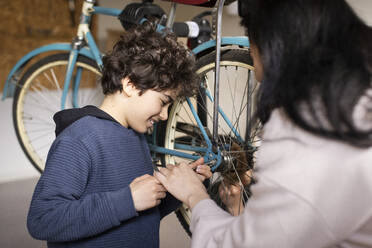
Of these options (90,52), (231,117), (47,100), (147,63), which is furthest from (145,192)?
(47,100)

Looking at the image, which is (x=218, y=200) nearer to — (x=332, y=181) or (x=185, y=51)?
(x=185, y=51)

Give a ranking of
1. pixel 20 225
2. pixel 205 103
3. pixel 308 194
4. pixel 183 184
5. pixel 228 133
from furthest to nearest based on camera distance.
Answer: pixel 20 225 → pixel 205 103 → pixel 228 133 → pixel 183 184 → pixel 308 194

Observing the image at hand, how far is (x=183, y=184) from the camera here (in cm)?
71

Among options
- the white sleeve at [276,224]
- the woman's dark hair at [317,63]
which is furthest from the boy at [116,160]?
the woman's dark hair at [317,63]

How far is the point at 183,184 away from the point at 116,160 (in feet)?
0.68

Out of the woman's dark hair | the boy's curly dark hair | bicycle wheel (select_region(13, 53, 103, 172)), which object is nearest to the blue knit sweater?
the boy's curly dark hair

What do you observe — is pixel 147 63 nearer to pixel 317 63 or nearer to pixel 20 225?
pixel 317 63

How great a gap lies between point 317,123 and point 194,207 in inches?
11.5

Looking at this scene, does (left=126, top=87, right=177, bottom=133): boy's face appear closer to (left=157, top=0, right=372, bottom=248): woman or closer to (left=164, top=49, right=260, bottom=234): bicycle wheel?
(left=164, top=49, right=260, bottom=234): bicycle wheel

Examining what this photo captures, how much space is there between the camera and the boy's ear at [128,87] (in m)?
0.87

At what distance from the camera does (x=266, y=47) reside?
1.70 feet

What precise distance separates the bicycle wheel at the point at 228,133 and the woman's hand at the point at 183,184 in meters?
0.25

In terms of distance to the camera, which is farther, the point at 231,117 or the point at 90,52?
the point at 90,52

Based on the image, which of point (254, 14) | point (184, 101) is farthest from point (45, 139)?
point (254, 14)
